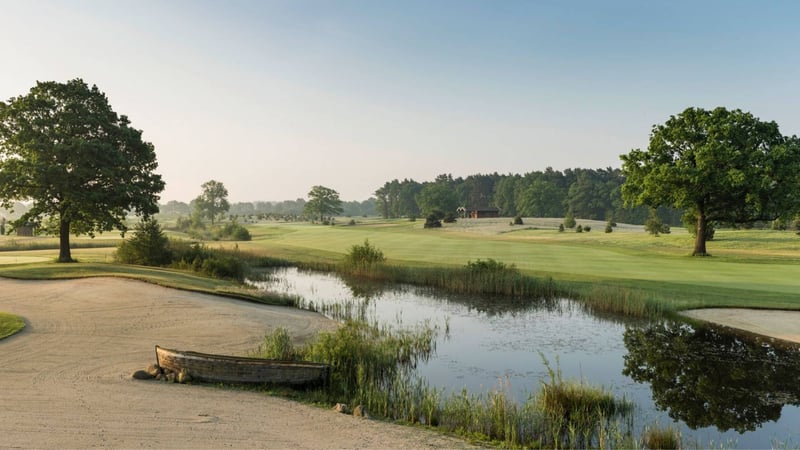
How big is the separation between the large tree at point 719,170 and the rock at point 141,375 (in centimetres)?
4669

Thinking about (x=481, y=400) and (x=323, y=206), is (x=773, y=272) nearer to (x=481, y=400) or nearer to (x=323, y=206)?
(x=481, y=400)

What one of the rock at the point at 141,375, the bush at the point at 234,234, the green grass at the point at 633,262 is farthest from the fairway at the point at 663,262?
the rock at the point at 141,375

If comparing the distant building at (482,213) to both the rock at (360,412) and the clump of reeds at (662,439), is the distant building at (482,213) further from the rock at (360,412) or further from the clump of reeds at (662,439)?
the rock at (360,412)

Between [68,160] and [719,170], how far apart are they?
54395 millimetres

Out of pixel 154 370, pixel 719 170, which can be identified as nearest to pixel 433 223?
pixel 719 170

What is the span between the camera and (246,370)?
40.1ft

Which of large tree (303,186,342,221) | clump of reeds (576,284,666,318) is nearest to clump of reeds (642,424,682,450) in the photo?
clump of reeds (576,284,666,318)

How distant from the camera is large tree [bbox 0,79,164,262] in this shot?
1148 inches

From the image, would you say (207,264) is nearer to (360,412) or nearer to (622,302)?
(360,412)

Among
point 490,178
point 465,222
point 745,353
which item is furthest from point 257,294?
point 490,178

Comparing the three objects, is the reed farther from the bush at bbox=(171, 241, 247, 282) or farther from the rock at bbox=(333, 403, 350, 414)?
the bush at bbox=(171, 241, 247, 282)

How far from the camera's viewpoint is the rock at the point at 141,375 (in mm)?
12397

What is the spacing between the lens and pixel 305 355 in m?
14.5

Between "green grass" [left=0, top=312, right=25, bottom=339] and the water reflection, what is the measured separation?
69.6ft
